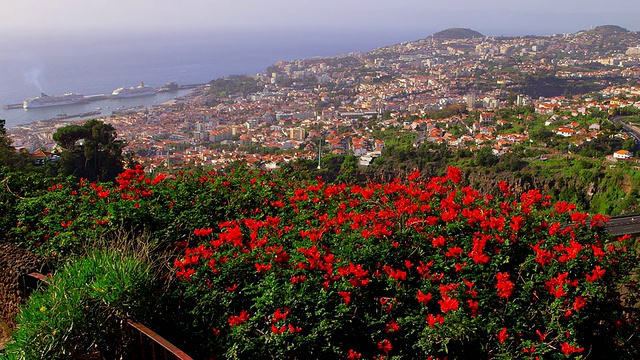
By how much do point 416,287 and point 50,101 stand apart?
134ft

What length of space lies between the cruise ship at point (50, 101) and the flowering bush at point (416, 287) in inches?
1538

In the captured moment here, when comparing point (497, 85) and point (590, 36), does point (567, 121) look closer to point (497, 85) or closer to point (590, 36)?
point (497, 85)

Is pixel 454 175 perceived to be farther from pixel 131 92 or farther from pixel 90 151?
pixel 131 92

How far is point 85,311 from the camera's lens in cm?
194

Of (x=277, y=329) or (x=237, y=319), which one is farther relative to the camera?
(x=237, y=319)

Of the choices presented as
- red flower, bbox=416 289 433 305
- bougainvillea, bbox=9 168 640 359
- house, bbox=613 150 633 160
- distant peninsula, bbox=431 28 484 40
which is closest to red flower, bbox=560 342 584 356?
bougainvillea, bbox=9 168 640 359

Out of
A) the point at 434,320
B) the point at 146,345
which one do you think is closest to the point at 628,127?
the point at 434,320

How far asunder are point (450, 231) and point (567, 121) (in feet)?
106

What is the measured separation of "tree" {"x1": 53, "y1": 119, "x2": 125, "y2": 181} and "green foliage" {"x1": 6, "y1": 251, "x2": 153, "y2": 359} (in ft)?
27.7

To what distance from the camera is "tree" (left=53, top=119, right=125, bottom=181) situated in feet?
33.0

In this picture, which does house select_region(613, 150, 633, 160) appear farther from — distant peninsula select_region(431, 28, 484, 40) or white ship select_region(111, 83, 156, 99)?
distant peninsula select_region(431, 28, 484, 40)

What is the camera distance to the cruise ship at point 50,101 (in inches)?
1396

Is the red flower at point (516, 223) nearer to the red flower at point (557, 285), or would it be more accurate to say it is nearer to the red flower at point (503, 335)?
the red flower at point (557, 285)

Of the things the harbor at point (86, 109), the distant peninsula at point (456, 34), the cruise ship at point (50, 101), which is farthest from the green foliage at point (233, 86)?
the distant peninsula at point (456, 34)
